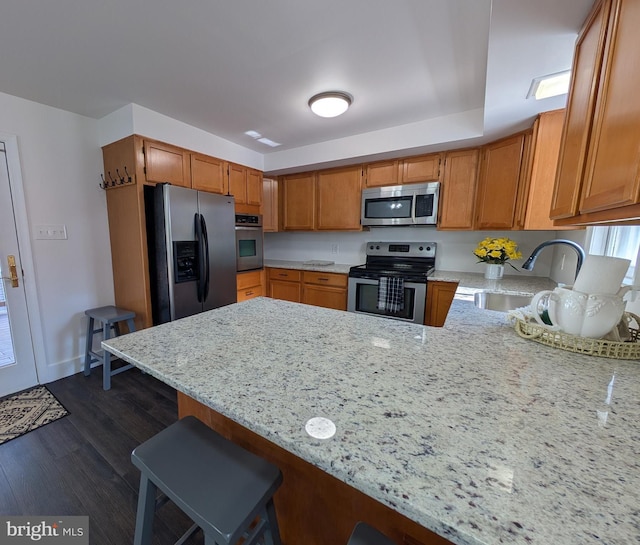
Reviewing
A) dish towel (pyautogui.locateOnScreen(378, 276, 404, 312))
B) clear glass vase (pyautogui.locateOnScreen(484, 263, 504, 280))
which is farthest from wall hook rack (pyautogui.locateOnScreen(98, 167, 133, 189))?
clear glass vase (pyautogui.locateOnScreen(484, 263, 504, 280))

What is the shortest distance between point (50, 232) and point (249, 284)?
1.90 m

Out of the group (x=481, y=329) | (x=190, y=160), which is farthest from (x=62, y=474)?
(x=190, y=160)

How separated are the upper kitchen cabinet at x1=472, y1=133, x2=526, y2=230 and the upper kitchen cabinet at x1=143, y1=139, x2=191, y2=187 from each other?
292cm

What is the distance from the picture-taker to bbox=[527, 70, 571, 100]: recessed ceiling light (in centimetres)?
148

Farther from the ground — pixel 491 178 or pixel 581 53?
pixel 581 53

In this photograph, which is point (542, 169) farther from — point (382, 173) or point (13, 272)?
point (13, 272)

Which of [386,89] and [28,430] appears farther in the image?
[386,89]

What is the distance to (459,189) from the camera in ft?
8.96

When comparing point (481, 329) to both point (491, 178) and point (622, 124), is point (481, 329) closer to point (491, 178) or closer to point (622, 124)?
point (622, 124)

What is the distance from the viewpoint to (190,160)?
276 cm

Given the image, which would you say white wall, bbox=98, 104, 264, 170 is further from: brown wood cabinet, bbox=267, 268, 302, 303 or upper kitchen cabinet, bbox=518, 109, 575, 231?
upper kitchen cabinet, bbox=518, 109, 575, 231

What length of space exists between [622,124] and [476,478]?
3.34 feet

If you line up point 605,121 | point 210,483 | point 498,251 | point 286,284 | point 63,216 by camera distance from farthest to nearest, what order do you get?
point 286,284 < point 63,216 < point 498,251 < point 605,121 < point 210,483

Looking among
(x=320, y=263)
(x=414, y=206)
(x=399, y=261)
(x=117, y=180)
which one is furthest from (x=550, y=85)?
(x=117, y=180)
